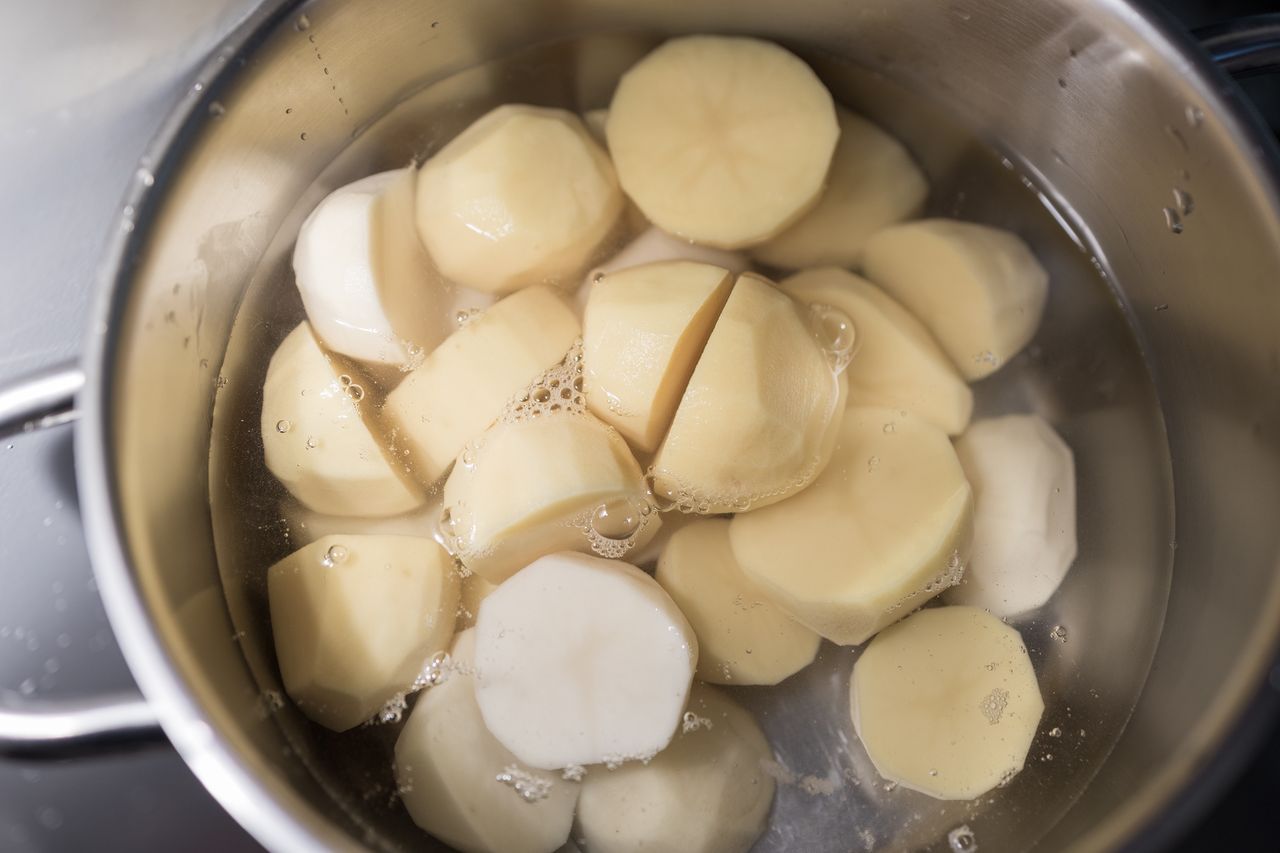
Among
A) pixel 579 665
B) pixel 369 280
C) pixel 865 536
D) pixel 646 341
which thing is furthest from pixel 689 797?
pixel 369 280

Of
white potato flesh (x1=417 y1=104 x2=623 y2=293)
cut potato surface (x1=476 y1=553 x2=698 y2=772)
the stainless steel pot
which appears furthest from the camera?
white potato flesh (x1=417 y1=104 x2=623 y2=293)

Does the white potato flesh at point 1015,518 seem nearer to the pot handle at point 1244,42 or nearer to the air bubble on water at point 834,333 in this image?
the air bubble on water at point 834,333

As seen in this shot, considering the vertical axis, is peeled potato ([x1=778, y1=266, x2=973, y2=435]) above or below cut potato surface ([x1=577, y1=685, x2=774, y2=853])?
above

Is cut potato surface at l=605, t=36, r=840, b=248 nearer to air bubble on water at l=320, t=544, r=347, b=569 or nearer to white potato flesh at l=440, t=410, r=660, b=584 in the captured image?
white potato flesh at l=440, t=410, r=660, b=584

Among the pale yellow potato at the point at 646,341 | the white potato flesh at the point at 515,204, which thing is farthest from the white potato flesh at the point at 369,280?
the pale yellow potato at the point at 646,341

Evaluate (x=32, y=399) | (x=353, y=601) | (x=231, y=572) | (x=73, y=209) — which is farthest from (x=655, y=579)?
(x=73, y=209)

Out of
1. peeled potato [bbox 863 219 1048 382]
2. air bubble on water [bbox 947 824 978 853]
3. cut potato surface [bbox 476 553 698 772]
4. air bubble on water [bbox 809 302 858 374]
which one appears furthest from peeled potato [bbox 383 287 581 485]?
air bubble on water [bbox 947 824 978 853]
